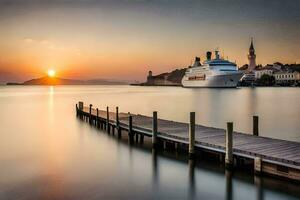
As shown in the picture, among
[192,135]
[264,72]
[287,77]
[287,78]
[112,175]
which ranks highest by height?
[264,72]

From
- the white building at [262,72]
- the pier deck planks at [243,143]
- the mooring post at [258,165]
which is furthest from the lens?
the white building at [262,72]

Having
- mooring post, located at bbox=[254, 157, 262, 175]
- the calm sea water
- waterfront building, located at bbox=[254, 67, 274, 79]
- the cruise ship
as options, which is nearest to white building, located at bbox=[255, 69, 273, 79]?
waterfront building, located at bbox=[254, 67, 274, 79]

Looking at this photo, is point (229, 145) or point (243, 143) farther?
point (243, 143)

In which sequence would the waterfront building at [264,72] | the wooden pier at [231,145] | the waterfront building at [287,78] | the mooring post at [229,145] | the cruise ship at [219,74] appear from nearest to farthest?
1. the wooden pier at [231,145]
2. the mooring post at [229,145]
3. the cruise ship at [219,74]
4. the waterfront building at [287,78]
5. the waterfront building at [264,72]

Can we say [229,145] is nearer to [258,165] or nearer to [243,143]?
[258,165]

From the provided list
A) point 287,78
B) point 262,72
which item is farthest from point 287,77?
point 262,72

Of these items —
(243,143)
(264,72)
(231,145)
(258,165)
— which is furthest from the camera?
(264,72)

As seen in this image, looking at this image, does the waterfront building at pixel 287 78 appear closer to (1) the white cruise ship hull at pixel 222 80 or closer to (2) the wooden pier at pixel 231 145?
(1) the white cruise ship hull at pixel 222 80

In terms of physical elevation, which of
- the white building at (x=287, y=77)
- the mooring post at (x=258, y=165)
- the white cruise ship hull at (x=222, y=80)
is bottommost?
the mooring post at (x=258, y=165)

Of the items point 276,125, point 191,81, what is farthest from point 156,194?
point 191,81

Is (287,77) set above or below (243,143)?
above

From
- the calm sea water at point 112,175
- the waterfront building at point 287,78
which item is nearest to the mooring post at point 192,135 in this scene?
the calm sea water at point 112,175

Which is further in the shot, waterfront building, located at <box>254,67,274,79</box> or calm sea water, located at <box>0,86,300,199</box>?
waterfront building, located at <box>254,67,274,79</box>

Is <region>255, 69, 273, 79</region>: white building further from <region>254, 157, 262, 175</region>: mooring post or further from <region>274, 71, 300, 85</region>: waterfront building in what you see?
<region>254, 157, 262, 175</region>: mooring post
